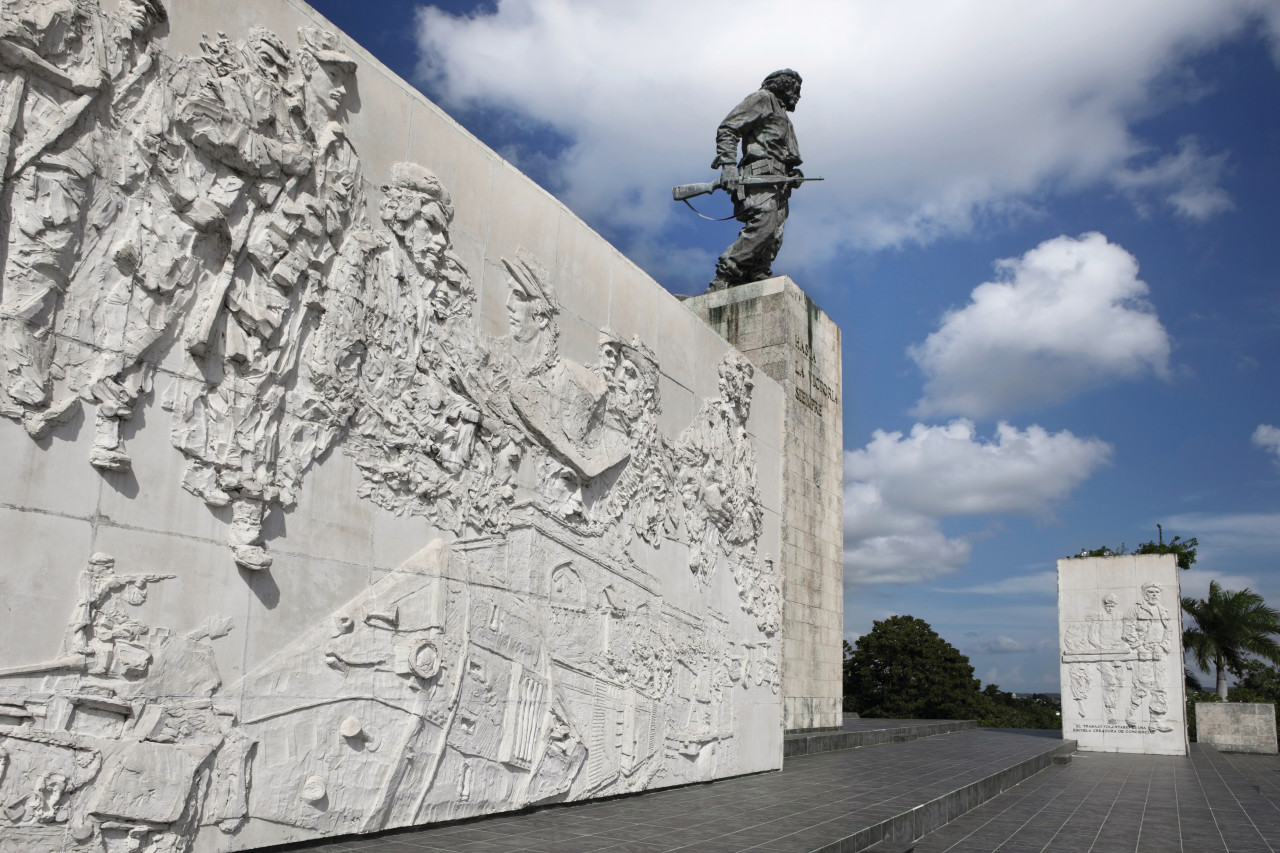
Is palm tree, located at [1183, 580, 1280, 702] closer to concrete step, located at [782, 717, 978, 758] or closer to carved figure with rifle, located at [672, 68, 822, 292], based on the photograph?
concrete step, located at [782, 717, 978, 758]

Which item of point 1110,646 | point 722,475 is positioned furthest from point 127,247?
point 1110,646

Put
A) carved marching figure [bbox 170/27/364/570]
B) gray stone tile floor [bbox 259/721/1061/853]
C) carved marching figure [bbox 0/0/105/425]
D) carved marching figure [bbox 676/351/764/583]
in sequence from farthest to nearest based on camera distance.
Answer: carved marching figure [bbox 676/351/764/583] → gray stone tile floor [bbox 259/721/1061/853] → carved marching figure [bbox 170/27/364/570] → carved marching figure [bbox 0/0/105/425]

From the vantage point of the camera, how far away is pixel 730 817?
5980mm

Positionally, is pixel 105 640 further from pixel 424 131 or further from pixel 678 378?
pixel 678 378

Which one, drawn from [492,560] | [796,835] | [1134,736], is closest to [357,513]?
[492,560]

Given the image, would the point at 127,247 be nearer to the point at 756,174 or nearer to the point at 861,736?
the point at 756,174

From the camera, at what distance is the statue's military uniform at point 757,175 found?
1249cm

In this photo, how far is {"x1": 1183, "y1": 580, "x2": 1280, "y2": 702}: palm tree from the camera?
58.8 feet

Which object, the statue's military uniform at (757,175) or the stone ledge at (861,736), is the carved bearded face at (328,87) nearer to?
the stone ledge at (861,736)

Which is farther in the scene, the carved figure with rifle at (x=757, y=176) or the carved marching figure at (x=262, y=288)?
the carved figure with rifle at (x=757, y=176)

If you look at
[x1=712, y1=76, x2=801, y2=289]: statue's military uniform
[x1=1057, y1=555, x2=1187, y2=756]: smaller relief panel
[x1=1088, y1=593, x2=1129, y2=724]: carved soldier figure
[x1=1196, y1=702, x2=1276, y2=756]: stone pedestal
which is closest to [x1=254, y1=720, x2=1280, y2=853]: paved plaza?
[x1=1057, y1=555, x2=1187, y2=756]: smaller relief panel

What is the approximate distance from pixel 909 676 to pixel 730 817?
722 inches

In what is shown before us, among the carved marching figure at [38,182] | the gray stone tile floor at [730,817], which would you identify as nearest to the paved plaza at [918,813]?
the gray stone tile floor at [730,817]

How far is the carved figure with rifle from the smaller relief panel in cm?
717
